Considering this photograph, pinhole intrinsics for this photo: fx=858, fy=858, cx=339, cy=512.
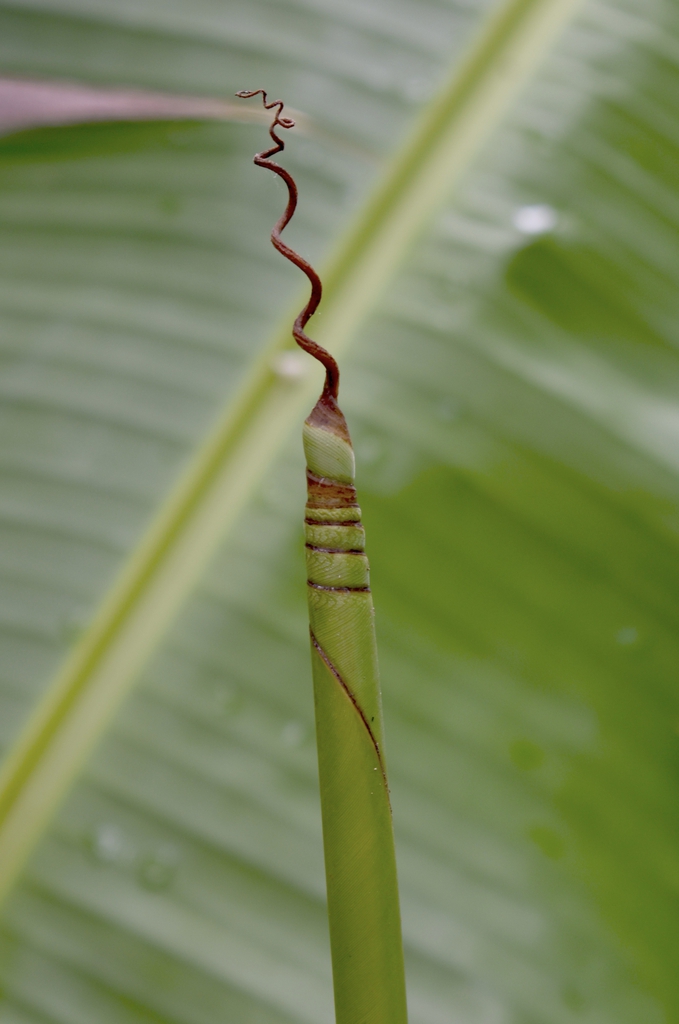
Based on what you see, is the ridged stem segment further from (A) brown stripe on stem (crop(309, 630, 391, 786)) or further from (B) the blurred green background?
(B) the blurred green background

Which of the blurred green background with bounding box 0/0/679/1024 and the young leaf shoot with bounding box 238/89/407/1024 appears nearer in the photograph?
the young leaf shoot with bounding box 238/89/407/1024

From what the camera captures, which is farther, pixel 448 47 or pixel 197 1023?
pixel 448 47

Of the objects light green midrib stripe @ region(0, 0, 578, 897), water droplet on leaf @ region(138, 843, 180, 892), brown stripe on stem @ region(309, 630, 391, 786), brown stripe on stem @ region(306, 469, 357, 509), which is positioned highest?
light green midrib stripe @ region(0, 0, 578, 897)

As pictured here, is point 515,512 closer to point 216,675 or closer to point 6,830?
point 216,675

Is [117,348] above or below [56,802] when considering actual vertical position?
above

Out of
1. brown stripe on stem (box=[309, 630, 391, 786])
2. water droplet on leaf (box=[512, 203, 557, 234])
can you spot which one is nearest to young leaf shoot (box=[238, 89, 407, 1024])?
brown stripe on stem (box=[309, 630, 391, 786])

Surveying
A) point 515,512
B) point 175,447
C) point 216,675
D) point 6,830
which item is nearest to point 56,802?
point 6,830

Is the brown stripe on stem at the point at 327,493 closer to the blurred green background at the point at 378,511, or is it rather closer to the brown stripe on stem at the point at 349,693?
the brown stripe on stem at the point at 349,693

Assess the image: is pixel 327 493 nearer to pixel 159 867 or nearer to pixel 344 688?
pixel 344 688
